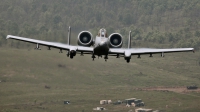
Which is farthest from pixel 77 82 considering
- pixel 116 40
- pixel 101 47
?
pixel 101 47

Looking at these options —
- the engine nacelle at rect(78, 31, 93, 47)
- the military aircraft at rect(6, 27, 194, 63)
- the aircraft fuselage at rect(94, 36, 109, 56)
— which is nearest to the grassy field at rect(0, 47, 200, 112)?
the engine nacelle at rect(78, 31, 93, 47)

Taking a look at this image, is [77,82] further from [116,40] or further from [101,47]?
[101,47]

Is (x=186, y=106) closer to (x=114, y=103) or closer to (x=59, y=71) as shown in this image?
(x=114, y=103)

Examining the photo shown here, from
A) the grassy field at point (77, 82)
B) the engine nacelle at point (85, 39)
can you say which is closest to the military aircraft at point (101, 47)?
the engine nacelle at point (85, 39)

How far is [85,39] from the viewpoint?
59656 millimetres

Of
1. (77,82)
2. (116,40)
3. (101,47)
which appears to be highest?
(116,40)

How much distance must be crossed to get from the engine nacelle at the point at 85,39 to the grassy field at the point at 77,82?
3771 inches

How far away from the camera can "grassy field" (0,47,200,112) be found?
164125mm

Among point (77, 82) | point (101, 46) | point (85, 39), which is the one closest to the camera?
point (101, 46)

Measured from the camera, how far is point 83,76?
176m

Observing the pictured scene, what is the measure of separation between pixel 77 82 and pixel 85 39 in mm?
116809

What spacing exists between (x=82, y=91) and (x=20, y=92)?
17460mm

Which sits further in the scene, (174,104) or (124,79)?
→ (124,79)

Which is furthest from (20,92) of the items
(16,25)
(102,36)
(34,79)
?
(102,36)
